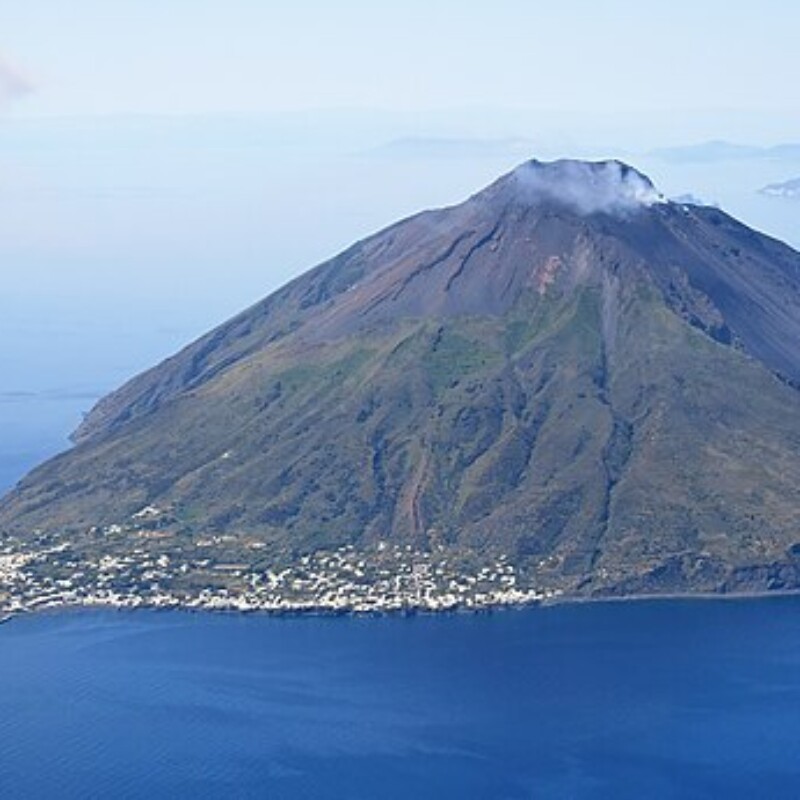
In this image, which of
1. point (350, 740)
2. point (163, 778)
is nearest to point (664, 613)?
point (350, 740)

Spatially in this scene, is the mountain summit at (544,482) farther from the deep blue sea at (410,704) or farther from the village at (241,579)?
the deep blue sea at (410,704)

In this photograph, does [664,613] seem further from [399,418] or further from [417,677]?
[399,418]

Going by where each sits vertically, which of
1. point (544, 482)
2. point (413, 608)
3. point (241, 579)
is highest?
point (544, 482)

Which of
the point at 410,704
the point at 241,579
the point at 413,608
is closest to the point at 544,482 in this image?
the point at 413,608

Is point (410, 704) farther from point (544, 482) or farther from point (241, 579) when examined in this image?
point (544, 482)

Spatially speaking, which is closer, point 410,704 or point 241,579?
point 410,704

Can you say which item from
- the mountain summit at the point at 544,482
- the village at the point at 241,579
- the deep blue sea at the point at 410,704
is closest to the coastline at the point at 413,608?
the village at the point at 241,579

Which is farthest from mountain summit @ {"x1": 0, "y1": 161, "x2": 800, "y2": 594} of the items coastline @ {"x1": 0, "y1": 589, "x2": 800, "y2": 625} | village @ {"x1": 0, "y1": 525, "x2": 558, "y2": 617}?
village @ {"x1": 0, "y1": 525, "x2": 558, "y2": 617}

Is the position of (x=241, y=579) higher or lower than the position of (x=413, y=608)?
higher
